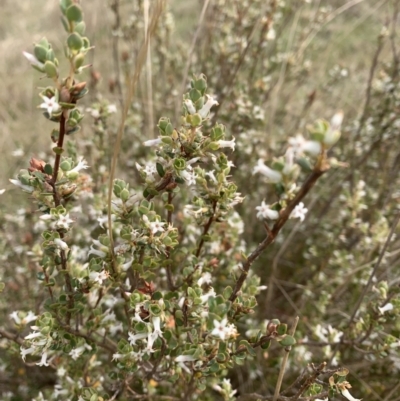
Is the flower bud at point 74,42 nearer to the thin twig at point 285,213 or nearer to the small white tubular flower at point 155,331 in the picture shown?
the thin twig at point 285,213

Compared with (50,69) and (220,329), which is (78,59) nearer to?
(50,69)

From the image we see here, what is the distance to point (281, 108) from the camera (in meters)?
4.47

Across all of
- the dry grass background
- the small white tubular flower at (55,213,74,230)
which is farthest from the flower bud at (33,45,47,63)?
the dry grass background

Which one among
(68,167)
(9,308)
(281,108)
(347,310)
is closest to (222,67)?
(281,108)

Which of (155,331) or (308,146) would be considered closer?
(308,146)

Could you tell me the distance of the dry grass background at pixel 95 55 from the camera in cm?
471

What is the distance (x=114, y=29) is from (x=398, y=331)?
2836mm

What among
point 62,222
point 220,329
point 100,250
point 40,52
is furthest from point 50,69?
point 220,329

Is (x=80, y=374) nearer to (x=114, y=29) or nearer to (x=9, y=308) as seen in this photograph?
(x=9, y=308)

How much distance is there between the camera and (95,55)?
672cm

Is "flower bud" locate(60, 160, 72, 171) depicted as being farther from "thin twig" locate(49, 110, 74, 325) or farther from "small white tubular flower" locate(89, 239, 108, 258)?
"small white tubular flower" locate(89, 239, 108, 258)

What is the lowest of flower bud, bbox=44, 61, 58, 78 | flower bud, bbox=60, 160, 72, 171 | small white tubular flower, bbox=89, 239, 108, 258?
small white tubular flower, bbox=89, 239, 108, 258

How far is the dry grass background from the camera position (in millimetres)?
4711

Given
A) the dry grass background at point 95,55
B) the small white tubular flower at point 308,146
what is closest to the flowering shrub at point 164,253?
the small white tubular flower at point 308,146
